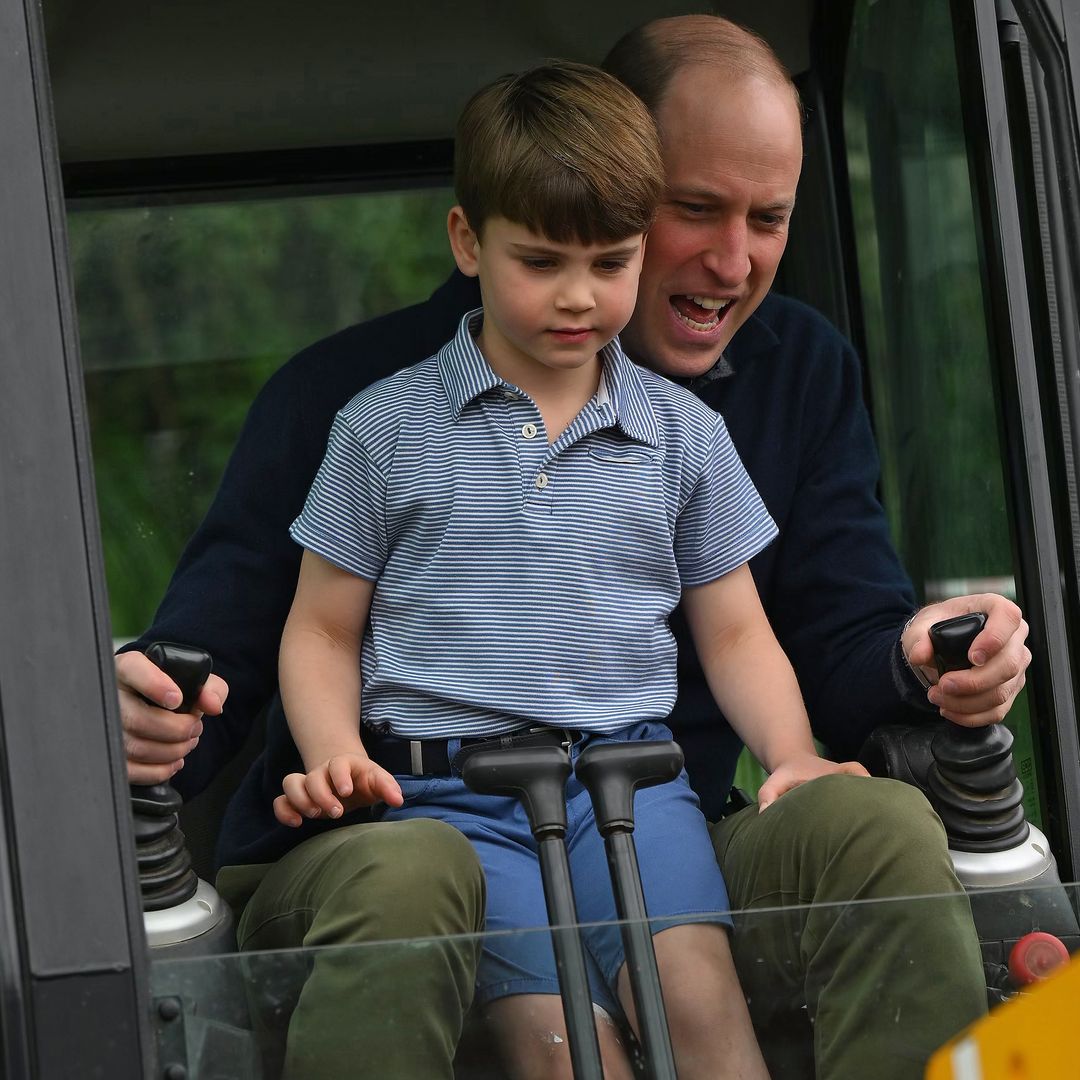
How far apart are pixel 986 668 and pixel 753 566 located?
47 cm

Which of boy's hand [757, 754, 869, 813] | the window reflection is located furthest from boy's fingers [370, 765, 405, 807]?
the window reflection

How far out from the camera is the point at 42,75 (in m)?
1.25

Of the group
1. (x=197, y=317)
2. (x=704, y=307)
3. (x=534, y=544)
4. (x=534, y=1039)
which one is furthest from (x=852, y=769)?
(x=197, y=317)

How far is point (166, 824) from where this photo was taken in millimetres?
1436

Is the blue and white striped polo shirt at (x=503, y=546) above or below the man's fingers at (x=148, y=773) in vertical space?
above

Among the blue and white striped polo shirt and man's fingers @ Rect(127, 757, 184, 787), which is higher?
the blue and white striped polo shirt

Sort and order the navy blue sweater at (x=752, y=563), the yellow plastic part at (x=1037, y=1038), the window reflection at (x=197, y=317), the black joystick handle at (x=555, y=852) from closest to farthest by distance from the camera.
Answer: the yellow plastic part at (x=1037, y=1038), the black joystick handle at (x=555, y=852), the navy blue sweater at (x=752, y=563), the window reflection at (x=197, y=317)

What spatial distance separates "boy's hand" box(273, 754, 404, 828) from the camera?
57.3 inches

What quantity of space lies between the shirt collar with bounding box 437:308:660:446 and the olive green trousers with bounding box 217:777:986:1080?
450 mm

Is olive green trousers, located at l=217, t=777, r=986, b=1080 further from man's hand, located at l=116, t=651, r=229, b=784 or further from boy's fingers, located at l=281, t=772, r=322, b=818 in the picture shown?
man's hand, located at l=116, t=651, r=229, b=784

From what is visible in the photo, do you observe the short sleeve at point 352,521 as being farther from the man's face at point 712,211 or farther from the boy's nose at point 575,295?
the man's face at point 712,211

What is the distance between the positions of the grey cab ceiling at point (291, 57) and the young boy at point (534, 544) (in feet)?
2.09

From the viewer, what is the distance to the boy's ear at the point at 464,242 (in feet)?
5.65

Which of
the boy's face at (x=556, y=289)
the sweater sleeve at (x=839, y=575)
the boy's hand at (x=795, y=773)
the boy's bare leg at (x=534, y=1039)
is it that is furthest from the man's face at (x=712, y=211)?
the boy's bare leg at (x=534, y=1039)
